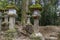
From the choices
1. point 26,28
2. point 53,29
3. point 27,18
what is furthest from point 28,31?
point 53,29

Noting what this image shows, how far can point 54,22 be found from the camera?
13.7 metres

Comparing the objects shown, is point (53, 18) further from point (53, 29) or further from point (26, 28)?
point (26, 28)

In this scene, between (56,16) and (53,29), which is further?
(56,16)

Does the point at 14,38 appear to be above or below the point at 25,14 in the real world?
below

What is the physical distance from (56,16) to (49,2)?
3.80ft

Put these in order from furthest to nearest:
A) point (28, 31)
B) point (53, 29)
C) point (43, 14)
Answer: point (43, 14) → point (53, 29) → point (28, 31)

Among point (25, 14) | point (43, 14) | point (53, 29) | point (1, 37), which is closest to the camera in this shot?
point (1, 37)

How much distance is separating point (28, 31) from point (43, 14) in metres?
4.83

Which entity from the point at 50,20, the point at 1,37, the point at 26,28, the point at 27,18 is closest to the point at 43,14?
the point at 50,20

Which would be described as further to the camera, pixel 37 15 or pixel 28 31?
pixel 28 31

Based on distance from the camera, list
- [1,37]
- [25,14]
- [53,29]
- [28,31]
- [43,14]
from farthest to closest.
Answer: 1. [43,14]
2. [53,29]
3. [25,14]
4. [28,31]
5. [1,37]

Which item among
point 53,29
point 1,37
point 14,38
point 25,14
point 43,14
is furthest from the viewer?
point 43,14

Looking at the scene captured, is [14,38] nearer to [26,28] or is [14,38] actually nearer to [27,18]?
[26,28]

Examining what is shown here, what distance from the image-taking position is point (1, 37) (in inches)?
318
